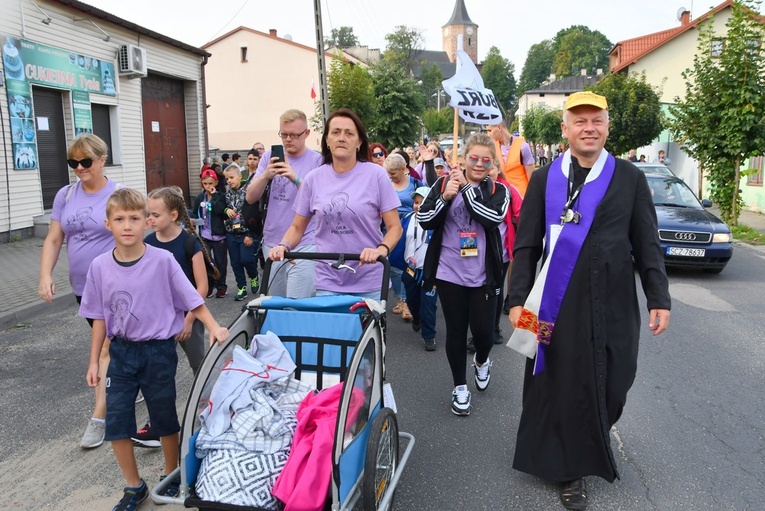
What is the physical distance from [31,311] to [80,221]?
4.30m

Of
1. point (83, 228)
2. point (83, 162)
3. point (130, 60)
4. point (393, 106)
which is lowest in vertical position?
point (83, 228)

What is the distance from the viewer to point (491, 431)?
4.39m

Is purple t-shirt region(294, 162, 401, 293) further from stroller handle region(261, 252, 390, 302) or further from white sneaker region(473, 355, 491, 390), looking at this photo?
white sneaker region(473, 355, 491, 390)

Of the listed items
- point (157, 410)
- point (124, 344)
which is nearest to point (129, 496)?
point (157, 410)

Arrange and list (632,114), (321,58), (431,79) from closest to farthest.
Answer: (321,58) → (632,114) → (431,79)

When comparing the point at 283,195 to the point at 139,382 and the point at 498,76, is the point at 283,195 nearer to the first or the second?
the point at 139,382

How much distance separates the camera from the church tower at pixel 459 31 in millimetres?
127000

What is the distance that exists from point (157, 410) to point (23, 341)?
4.28 metres

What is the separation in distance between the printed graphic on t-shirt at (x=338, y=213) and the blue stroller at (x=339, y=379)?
9.3 inches

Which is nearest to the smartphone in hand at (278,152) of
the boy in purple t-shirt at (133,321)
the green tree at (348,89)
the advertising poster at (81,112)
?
the boy in purple t-shirt at (133,321)

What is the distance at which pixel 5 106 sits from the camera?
1241 cm

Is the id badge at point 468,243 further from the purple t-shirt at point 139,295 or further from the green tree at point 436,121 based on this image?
the green tree at point 436,121

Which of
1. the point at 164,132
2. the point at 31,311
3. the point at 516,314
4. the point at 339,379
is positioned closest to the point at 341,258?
the point at 339,379

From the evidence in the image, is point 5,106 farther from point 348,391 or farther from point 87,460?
point 348,391
